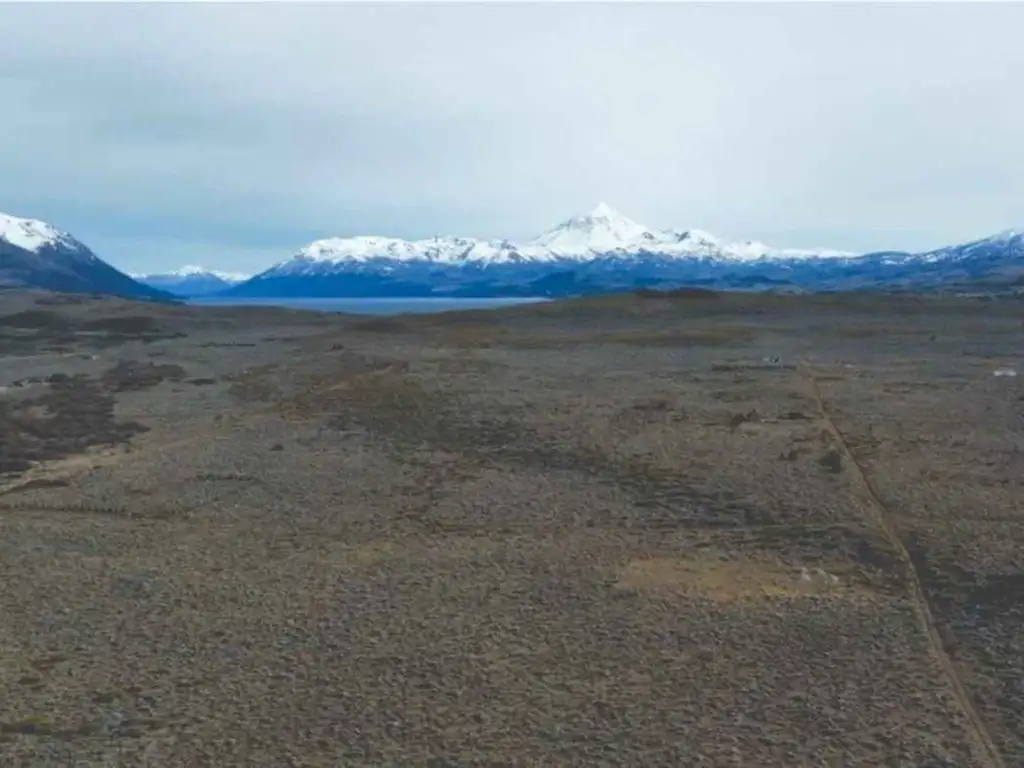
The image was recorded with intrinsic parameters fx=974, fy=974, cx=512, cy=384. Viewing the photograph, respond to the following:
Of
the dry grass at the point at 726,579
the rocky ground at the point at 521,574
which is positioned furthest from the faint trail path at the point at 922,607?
the dry grass at the point at 726,579

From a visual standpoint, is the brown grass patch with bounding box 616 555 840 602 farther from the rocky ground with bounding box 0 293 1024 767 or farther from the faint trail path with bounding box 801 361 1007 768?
the faint trail path with bounding box 801 361 1007 768

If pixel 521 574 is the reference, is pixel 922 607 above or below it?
below

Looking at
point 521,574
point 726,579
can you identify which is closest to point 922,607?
point 726,579

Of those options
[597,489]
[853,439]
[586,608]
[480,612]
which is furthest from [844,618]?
[853,439]

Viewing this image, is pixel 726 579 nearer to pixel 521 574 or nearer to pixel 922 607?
pixel 922 607

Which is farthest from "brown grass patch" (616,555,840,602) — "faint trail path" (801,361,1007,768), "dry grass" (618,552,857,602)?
"faint trail path" (801,361,1007,768)

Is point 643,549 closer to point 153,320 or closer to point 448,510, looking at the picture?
point 448,510
